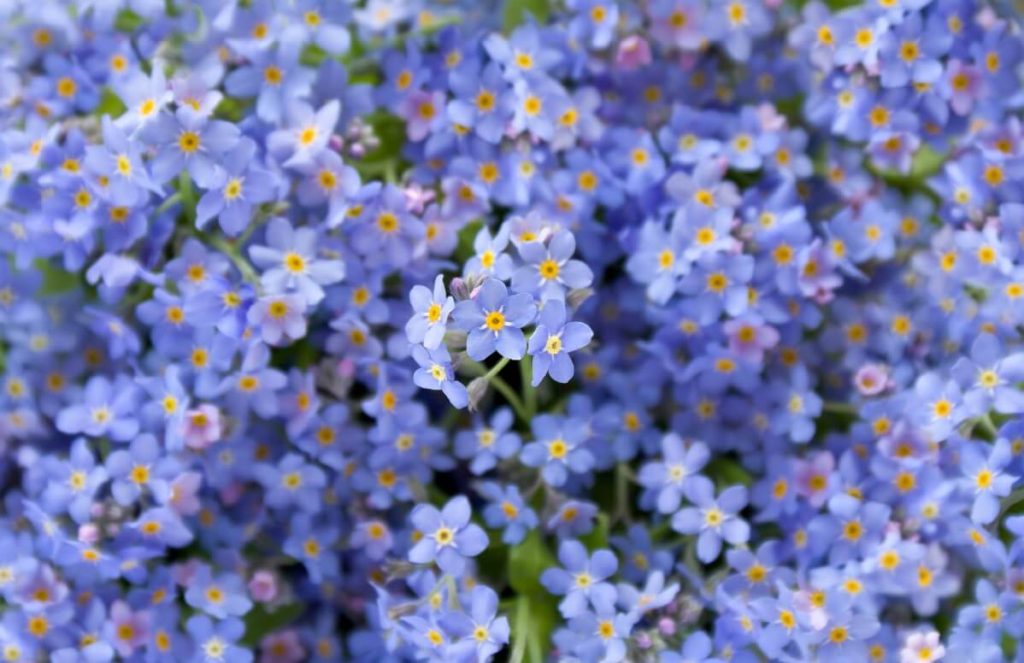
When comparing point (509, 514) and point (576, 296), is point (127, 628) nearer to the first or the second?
point (509, 514)

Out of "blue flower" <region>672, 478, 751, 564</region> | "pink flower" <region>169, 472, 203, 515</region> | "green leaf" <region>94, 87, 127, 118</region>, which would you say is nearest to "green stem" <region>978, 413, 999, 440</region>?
"blue flower" <region>672, 478, 751, 564</region>

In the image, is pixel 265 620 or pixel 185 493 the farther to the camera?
pixel 265 620

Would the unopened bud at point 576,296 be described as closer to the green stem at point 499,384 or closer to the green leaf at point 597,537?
the green stem at point 499,384

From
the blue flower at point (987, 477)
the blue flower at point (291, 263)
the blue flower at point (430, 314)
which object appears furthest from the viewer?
the blue flower at point (291, 263)

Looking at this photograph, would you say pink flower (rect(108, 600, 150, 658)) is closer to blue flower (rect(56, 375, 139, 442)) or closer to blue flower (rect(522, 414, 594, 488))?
blue flower (rect(56, 375, 139, 442))

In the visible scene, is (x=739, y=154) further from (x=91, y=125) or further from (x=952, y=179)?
(x=91, y=125)

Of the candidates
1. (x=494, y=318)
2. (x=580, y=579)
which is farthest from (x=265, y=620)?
(x=494, y=318)

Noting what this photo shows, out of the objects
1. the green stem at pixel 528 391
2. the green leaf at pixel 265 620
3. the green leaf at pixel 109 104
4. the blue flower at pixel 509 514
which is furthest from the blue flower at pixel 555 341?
the green leaf at pixel 109 104

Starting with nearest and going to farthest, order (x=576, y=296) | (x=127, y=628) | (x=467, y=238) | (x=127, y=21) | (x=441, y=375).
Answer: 1. (x=441, y=375)
2. (x=576, y=296)
3. (x=127, y=628)
4. (x=467, y=238)
5. (x=127, y=21)
